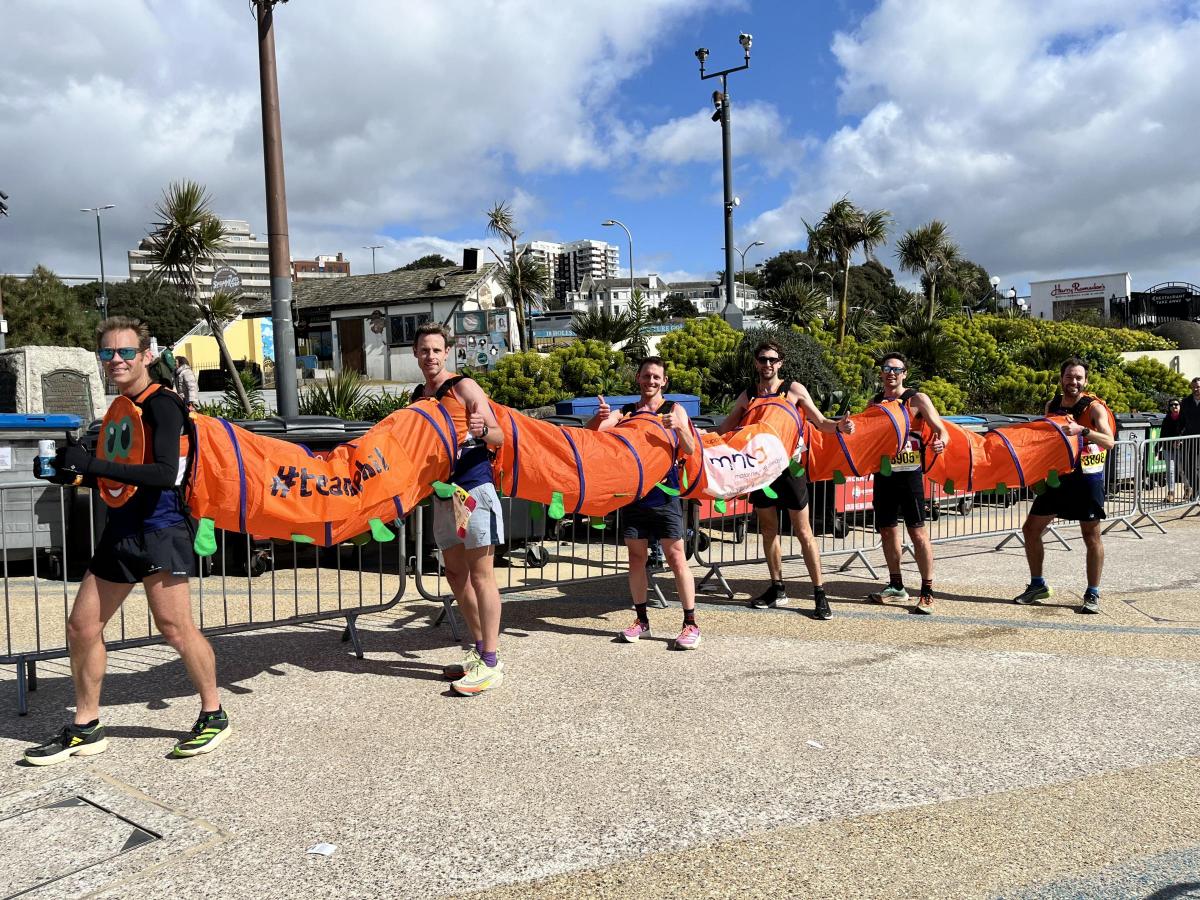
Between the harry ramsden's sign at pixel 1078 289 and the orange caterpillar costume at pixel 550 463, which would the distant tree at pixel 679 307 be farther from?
the orange caterpillar costume at pixel 550 463

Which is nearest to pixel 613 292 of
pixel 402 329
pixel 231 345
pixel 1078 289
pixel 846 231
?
pixel 1078 289

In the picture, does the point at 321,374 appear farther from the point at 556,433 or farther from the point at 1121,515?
the point at 556,433

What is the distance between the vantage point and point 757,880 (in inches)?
125

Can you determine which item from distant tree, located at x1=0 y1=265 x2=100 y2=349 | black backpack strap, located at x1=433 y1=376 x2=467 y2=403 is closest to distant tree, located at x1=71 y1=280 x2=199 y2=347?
distant tree, located at x1=0 y1=265 x2=100 y2=349

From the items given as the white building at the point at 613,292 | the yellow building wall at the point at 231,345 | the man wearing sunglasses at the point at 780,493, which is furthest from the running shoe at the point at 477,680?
the white building at the point at 613,292

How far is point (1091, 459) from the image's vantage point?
275 inches

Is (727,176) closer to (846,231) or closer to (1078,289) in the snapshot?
(846,231)

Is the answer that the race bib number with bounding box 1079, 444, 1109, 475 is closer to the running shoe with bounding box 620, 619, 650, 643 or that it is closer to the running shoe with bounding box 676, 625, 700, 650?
the running shoe with bounding box 676, 625, 700, 650

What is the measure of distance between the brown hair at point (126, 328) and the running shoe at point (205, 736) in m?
1.65

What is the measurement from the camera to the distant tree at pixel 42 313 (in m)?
42.2

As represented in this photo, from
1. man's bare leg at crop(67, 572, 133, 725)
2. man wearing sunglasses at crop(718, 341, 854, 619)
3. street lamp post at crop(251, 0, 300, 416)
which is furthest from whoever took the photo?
street lamp post at crop(251, 0, 300, 416)

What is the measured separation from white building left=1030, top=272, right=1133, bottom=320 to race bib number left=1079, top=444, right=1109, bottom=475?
64.6 meters

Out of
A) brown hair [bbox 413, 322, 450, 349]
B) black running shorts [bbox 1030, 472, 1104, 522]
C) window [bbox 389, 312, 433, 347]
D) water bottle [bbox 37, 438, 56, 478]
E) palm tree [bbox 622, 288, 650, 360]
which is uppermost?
window [bbox 389, 312, 433, 347]

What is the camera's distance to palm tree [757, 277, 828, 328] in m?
23.5
